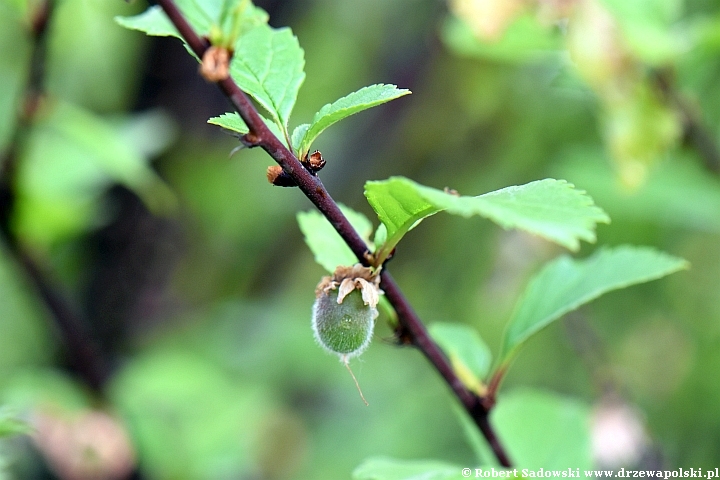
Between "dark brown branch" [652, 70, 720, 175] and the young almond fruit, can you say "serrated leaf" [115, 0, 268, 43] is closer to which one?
the young almond fruit

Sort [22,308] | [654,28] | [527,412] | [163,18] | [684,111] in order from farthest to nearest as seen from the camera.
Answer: [22,308] < [684,111] < [654,28] < [527,412] < [163,18]

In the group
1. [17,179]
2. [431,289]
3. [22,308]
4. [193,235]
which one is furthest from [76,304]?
[431,289]

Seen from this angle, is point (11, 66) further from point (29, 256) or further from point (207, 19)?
point (207, 19)

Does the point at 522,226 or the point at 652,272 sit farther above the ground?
the point at 522,226

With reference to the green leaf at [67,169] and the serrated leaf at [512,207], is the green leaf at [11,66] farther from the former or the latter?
the serrated leaf at [512,207]

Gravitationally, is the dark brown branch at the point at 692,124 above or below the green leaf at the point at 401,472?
below

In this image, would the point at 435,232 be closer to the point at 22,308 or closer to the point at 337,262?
the point at 22,308

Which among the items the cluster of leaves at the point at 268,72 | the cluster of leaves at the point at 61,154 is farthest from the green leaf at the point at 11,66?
the cluster of leaves at the point at 268,72
